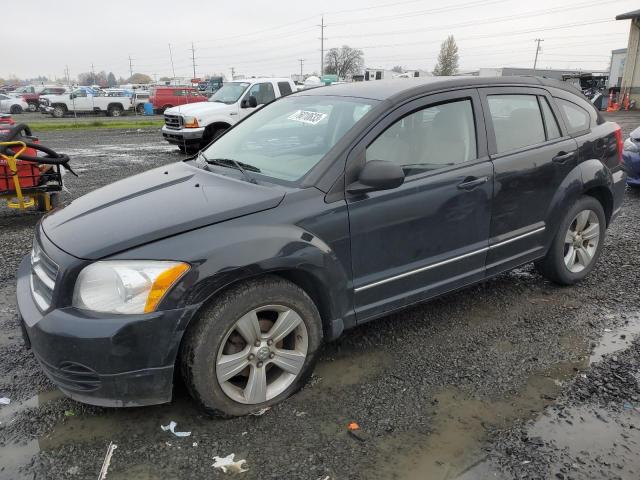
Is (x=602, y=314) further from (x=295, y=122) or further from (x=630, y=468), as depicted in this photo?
(x=295, y=122)

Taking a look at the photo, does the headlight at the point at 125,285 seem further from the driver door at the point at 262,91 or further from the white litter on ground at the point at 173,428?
the driver door at the point at 262,91

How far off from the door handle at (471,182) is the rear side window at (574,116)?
1217 mm

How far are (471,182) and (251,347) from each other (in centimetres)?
180

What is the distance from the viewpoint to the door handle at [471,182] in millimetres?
3287

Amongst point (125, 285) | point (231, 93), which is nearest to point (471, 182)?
point (125, 285)

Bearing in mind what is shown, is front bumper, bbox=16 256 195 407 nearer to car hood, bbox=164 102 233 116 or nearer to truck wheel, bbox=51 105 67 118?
car hood, bbox=164 102 233 116

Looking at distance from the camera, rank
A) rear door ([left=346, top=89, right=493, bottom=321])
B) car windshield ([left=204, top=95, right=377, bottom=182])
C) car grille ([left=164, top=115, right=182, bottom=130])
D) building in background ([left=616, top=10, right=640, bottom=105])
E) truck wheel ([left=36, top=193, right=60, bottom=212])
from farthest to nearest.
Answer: building in background ([left=616, top=10, right=640, bottom=105]) < car grille ([left=164, top=115, right=182, bottom=130]) < truck wheel ([left=36, top=193, right=60, bottom=212]) < car windshield ([left=204, top=95, right=377, bottom=182]) < rear door ([left=346, top=89, right=493, bottom=321])

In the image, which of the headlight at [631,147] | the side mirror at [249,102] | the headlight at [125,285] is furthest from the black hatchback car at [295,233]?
the side mirror at [249,102]

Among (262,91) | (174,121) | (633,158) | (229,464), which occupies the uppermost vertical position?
(262,91)

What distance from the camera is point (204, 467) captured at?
234 centimetres

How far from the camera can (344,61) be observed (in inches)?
3548

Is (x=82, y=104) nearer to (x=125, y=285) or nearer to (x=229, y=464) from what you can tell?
(x=125, y=285)

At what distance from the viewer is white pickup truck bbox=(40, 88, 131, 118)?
31.2 metres

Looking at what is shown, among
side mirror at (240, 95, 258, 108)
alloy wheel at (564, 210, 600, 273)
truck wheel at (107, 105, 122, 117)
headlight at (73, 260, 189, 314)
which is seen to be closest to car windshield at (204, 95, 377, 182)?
headlight at (73, 260, 189, 314)
